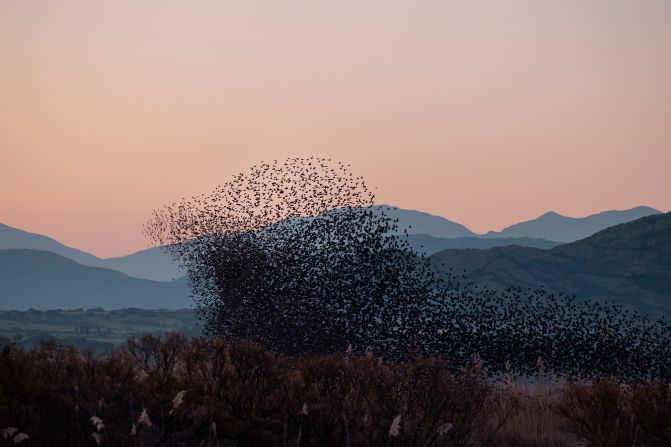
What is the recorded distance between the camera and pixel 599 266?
156 meters

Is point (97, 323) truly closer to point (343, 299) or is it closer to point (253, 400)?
point (343, 299)

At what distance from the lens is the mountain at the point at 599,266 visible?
142375 mm

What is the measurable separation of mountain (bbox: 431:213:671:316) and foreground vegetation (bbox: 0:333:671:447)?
12305 cm

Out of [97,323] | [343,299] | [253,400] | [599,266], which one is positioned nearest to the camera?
[253,400]

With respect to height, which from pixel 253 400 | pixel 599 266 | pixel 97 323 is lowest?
pixel 253 400

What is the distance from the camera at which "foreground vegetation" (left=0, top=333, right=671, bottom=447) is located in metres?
10.1

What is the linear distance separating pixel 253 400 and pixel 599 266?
152041 millimetres

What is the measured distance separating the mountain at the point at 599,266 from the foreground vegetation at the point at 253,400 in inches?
4845

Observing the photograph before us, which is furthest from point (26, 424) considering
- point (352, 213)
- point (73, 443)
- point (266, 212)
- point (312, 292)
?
point (266, 212)

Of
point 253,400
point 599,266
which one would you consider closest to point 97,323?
point 599,266

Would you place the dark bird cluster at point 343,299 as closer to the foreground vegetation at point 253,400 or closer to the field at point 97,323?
the foreground vegetation at point 253,400

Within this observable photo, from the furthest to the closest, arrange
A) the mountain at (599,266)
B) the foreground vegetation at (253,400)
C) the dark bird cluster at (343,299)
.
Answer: the mountain at (599,266)
the dark bird cluster at (343,299)
the foreground vegetation at (253,400)

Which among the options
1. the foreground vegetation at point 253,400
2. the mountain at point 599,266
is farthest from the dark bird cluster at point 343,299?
the mountain at point 599,266

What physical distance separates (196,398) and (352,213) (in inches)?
672
